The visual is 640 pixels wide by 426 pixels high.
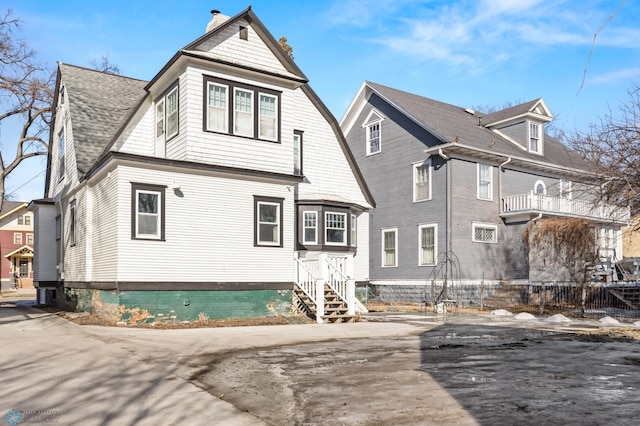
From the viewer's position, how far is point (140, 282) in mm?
15320

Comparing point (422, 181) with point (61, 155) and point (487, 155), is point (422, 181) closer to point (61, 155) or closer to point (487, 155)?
point (487, 155)

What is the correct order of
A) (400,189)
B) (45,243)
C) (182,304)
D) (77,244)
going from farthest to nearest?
1. (400,189)
2. (45,243)
3. (77,244)
4. (182,304)

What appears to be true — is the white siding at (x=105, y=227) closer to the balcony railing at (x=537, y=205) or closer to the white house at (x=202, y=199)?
the white house at (x=202, y=199)

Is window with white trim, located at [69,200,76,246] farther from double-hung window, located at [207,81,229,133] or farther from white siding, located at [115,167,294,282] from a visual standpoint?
double-hung window, located at [207,81,229,133]

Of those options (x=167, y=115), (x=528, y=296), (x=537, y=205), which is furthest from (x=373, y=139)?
(x=167, y=115)

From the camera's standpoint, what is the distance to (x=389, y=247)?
2902 cm

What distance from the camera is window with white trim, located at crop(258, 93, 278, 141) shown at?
18.1 metres

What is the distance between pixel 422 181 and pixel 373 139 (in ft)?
14.2

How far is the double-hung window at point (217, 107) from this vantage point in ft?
55.9

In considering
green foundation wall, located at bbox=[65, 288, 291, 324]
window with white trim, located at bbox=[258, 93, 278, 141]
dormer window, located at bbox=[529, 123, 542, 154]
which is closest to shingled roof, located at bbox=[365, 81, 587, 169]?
dormer window, located at bbox=[529, 123, 542, 154]

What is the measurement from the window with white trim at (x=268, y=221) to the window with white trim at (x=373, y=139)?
528 inches

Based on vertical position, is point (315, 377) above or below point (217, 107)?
below

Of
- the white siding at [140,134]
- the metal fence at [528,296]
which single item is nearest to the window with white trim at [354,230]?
the metal fence at [528,296]

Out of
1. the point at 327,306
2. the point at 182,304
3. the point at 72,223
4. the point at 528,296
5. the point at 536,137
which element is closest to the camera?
the point at 182,304
